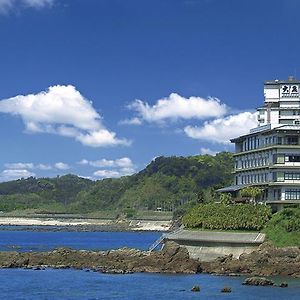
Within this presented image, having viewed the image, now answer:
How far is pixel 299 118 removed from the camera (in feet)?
304

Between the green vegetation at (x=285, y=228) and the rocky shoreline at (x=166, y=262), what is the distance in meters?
1.38

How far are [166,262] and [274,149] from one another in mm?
19190

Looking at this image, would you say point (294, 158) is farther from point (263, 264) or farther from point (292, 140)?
point (263, 264)

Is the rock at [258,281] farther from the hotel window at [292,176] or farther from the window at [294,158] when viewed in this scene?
the window at [294,158]

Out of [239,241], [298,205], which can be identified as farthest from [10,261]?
[298,205]

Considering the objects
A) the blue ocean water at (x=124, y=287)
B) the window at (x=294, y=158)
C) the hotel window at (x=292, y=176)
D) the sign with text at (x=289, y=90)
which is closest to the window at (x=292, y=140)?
the window at (x=294, y=158)

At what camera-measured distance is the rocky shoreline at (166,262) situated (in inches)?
2844

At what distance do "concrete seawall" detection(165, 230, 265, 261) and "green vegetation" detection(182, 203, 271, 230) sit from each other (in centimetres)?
171

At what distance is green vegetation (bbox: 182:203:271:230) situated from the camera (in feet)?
265

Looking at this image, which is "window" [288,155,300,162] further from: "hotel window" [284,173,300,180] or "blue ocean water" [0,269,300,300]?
"blue ocean water" [0,269,300,300]

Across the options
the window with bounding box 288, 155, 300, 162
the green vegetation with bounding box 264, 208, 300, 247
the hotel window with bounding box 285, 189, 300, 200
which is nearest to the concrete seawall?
the green vegetation with bounding box 264, 208, 300, 247

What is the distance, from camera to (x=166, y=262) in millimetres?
76875

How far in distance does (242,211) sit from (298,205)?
Result: 20.1ft

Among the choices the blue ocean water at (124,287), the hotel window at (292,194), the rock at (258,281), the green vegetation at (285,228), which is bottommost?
the blue ocean water at (124,287)
